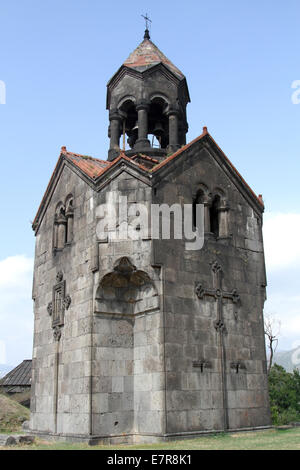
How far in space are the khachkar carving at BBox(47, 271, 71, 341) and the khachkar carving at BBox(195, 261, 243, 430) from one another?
4.15 metres

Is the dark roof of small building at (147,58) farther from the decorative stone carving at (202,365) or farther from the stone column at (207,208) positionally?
the decorative stone carving at (202,365)

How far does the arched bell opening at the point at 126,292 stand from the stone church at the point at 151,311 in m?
0.04

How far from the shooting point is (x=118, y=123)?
19.0 m

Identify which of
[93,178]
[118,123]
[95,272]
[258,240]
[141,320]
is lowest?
[141,320]

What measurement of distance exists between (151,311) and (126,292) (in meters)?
1.07

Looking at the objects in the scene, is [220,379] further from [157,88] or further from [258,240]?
[157,88]

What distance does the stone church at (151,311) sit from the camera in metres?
13.7

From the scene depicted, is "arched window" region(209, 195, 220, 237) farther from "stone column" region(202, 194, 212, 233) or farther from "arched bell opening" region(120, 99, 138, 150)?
"arched bell opening" region(120, 99, 138, 150)

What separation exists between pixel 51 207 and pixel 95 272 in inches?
189

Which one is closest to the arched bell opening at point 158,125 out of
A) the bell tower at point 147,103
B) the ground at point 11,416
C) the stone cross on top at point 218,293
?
the bell tower at point 147,103

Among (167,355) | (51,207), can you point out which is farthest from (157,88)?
(167,355)

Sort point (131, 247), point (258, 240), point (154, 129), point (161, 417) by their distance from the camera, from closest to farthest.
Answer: point (161, 417) → point (131, 247) → point (258, 240) → point (154, 129)

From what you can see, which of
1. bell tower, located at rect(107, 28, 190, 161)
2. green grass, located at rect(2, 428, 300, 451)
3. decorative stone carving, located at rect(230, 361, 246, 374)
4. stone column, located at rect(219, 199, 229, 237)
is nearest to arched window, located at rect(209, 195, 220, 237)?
stone column, located at rect(219, 199, 229, 237)

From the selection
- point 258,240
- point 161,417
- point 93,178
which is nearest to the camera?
point 161,417
